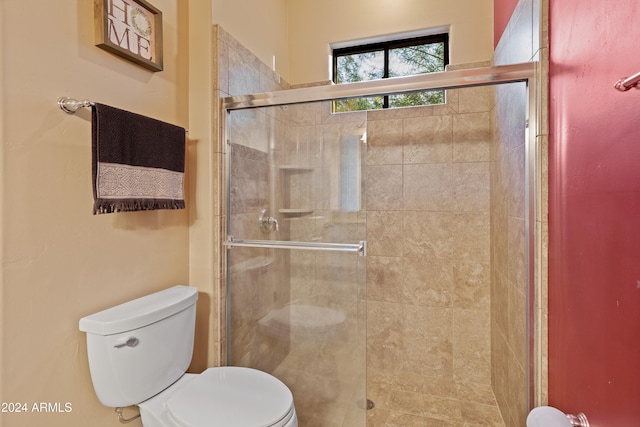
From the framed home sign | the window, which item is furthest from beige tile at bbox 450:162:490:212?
the framed home sign

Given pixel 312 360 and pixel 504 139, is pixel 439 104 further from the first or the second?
pixel 312 360

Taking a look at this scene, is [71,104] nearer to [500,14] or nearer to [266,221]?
[266,221]

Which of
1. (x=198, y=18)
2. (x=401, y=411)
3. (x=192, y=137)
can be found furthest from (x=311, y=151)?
(x=401, y=411)

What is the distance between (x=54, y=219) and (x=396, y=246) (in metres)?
1.92

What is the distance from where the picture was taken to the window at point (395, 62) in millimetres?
2264

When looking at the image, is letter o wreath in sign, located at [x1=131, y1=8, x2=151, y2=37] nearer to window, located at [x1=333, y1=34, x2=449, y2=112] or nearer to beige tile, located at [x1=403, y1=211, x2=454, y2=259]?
window, located at [x1=333, y1=34, x2=449, y2=112]

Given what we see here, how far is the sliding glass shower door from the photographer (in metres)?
1.56

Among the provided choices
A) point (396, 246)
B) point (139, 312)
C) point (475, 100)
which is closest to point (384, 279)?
point (396, 246)

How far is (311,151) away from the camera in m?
1.59

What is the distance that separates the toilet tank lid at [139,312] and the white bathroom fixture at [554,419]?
129 centimetres

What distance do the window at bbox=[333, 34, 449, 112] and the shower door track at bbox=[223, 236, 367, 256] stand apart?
1094 mm

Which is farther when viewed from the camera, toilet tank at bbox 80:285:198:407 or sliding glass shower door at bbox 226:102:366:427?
sliding glass shower door at bbox 226:102:366:427

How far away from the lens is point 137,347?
110cm

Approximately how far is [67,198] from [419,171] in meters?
1.96
